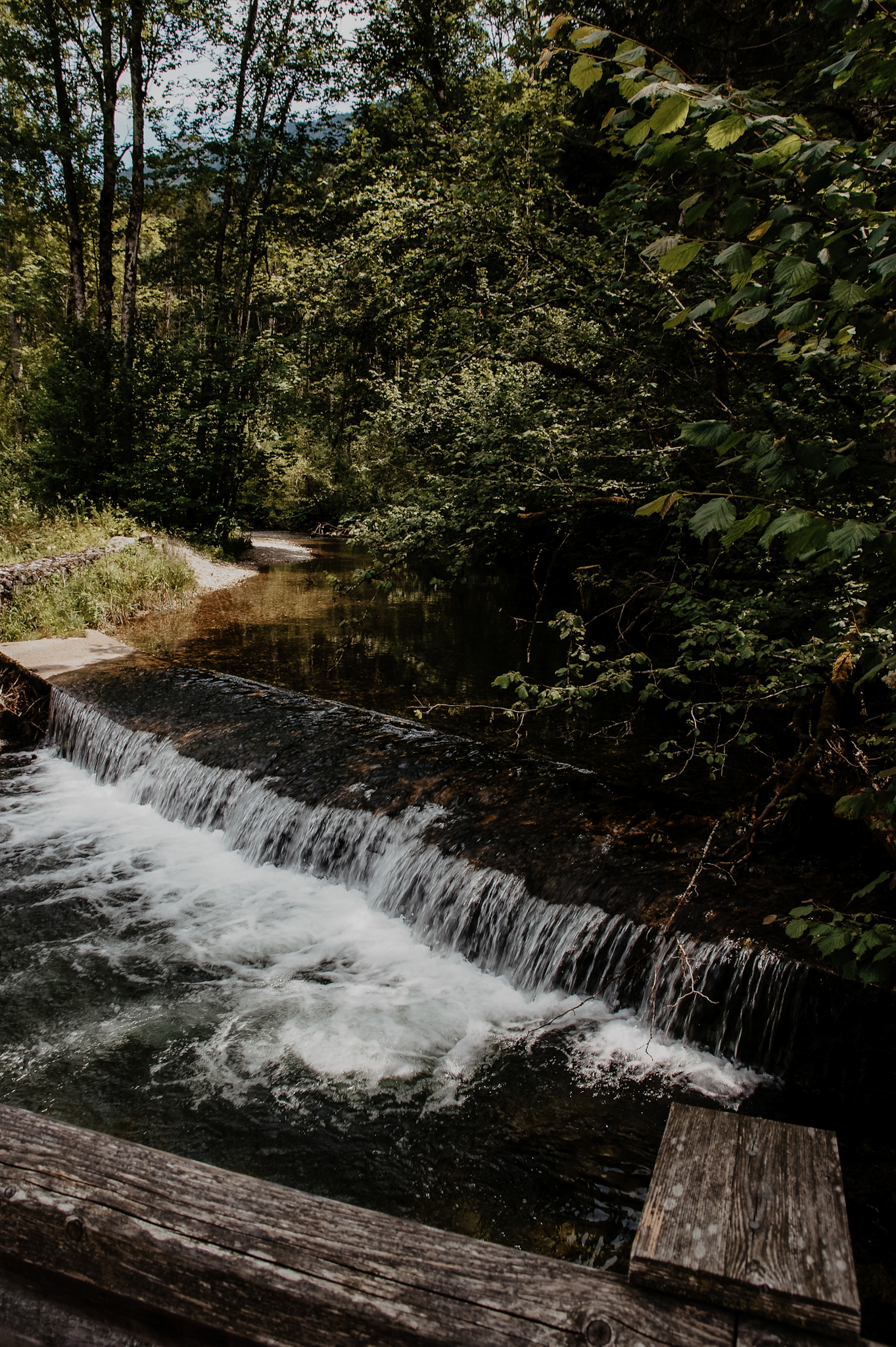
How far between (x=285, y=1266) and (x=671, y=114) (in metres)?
2.78

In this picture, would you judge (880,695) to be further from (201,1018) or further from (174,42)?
(174,42)

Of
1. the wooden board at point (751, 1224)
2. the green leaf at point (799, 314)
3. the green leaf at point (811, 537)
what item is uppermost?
the green leaf at point (799, 314)

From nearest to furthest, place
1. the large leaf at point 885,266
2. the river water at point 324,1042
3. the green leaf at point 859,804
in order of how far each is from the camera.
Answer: the large leaf at point 885,266
the green leaf at point 859,804
the river water at point 324,1042

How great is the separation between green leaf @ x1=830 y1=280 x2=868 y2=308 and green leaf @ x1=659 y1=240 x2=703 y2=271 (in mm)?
382

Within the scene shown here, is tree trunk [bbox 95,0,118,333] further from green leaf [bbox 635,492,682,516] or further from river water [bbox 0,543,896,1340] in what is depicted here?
green leaf [bbox 635,492,682,516]

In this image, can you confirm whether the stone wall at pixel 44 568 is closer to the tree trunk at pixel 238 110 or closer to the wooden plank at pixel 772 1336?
the tree trunk at pixel 238 110

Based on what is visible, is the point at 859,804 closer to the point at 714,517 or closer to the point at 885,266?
the point at 714,517

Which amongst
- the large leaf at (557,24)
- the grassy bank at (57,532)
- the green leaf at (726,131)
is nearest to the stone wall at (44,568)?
the grassy bank at (57,532)

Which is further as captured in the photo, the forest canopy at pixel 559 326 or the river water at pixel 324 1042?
the river water at pixel 324 1042

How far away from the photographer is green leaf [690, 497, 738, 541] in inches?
83.5

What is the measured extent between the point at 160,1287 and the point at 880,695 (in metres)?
5.90

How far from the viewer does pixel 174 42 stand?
70.2 ft

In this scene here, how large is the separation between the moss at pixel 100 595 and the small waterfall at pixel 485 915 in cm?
488

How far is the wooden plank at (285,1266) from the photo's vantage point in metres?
1.32
